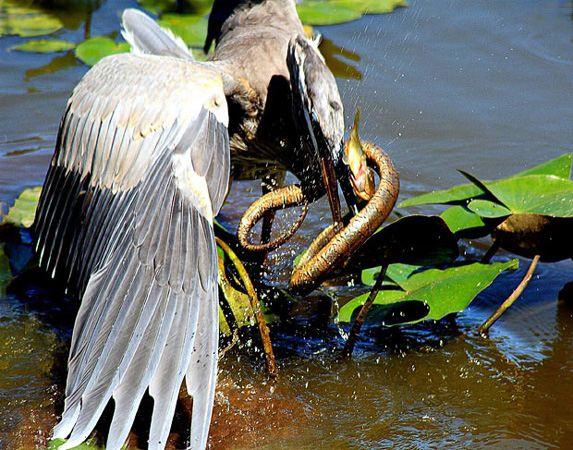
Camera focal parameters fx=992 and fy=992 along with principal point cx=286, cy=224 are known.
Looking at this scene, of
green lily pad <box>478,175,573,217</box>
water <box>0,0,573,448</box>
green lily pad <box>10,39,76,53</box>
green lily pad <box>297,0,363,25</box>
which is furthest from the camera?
green lily pad <box>10,39,76,53</box>

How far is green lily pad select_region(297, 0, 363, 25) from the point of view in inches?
292

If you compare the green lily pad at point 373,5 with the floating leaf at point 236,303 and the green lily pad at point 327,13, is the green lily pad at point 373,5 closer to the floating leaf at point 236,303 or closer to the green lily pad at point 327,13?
the green lily pad at point 327,13

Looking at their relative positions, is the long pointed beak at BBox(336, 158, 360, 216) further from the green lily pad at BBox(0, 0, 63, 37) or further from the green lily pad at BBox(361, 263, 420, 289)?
the green lily pad at BBox(0, 0, 63, 37)

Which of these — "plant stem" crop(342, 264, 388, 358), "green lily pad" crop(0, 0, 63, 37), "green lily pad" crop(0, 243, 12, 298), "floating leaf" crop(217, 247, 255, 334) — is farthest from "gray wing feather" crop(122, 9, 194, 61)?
"green lily pad" crop(0, 0, 63, 37)

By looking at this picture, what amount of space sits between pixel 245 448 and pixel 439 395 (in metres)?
0.75

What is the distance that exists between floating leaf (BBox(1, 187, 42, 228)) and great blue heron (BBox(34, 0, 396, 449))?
1.85ft

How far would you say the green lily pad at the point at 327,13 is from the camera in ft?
24.3

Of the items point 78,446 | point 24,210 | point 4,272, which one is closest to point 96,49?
point 24,210

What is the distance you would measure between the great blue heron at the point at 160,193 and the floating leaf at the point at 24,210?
1.85 feet

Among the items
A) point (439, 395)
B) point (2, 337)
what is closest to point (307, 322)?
point (439, 395)

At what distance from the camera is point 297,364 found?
12.6ft

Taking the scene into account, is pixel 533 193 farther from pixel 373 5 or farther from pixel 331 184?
pixel 373 5

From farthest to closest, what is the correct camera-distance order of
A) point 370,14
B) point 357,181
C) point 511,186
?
1. point 370,14
2. point 511,186
3. point 357,181

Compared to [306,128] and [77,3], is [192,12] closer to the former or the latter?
[77,3]
